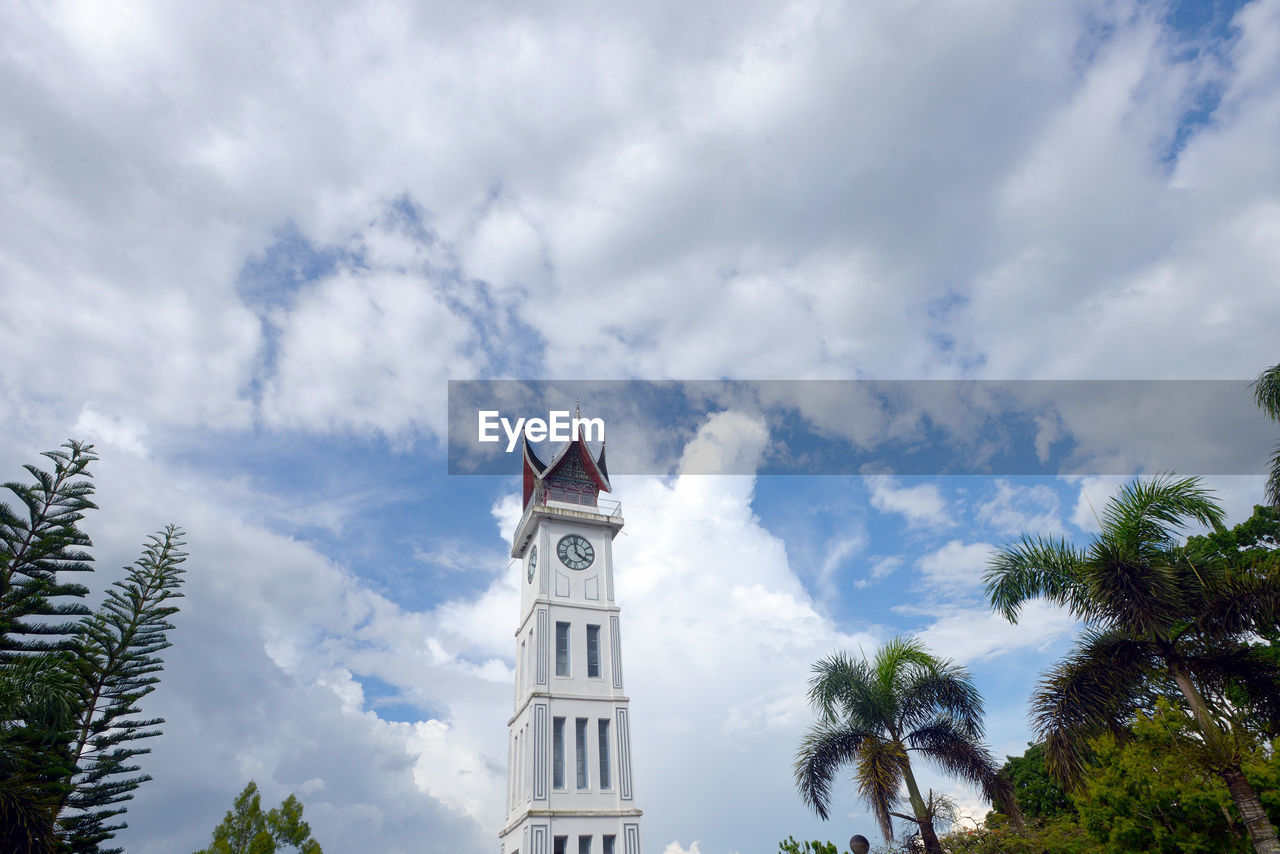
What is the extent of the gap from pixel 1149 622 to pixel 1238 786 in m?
3.16

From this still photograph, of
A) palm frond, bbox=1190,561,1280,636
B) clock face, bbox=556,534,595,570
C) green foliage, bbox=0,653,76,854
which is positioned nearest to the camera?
palm frond, bbox=1190,561,1280,636

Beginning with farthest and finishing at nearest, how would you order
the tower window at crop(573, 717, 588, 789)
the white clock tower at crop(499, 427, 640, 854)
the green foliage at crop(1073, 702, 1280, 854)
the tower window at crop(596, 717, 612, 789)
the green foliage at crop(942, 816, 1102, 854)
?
1. the tower window at crop(596, 717, 612, 789)
2. the tower window at crop(573, 717, 588, 789)
3. the white clock tower at crop(499, 427, 640, 854)
4. the green foliage at crop(942, 816, 1102, 854)
5. the green foliage at crop(1073, 702, 1280, 854)

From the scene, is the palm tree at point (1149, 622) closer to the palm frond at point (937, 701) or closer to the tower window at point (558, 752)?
the palm frond at point (937, 701)

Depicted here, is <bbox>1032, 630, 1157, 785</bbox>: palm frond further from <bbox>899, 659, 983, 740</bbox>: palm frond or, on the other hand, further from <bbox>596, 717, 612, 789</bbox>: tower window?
<bbox>596, 717, 612, 789</bbox>: tower window

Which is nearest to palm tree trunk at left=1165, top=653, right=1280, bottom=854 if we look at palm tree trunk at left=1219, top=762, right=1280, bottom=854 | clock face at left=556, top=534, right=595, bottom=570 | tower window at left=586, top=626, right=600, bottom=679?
palm tree trunk at left=1219, top=762, right=1280, bottom=854

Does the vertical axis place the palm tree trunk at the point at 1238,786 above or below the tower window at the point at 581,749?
below

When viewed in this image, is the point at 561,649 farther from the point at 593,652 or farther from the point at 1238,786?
the point at 1238,786

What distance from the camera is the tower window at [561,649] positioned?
3503 cm

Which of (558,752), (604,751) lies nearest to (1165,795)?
(604,751)

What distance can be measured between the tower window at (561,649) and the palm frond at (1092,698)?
72.8ft

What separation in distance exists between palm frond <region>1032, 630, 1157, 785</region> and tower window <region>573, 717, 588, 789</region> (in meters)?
20.7

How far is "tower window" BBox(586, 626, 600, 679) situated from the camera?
116 ft

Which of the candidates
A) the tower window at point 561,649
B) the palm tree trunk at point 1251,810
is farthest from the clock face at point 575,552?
the palm tree trunk at point 1251,810

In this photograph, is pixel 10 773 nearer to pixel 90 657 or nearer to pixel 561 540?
pixel 90 657
